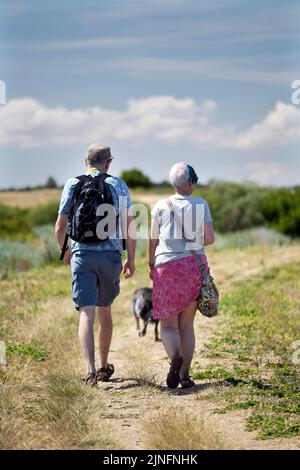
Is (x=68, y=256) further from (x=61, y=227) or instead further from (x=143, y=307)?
(x=143, y=307)

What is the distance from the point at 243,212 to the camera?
40906 millimetres

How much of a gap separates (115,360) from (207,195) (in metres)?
33.0

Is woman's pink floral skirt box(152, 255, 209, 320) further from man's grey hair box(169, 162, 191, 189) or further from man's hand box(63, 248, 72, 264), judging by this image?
man's hand box(63, 248, 72, 264)

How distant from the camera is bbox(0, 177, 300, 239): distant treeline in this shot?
39031 millimetres

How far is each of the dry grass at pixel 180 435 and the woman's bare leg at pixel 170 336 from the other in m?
1.91

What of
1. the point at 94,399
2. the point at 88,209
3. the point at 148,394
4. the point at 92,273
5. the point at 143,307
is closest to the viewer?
the point at 94,399

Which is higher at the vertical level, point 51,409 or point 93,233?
point 93,233

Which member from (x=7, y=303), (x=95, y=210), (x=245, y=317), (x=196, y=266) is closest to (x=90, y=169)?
(x=95, y=210)

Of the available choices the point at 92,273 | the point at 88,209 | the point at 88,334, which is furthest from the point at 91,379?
the point at 88,209

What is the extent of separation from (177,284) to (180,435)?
96.8 inches

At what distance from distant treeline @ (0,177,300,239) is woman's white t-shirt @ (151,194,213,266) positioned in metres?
29.5

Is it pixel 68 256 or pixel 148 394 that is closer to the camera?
pixel 148 394

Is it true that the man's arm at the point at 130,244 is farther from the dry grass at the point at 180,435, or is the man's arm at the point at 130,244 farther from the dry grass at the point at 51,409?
the dry grass at the point at 180,435

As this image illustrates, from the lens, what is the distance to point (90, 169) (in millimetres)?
8570
